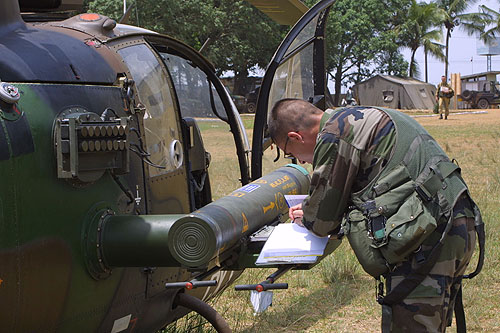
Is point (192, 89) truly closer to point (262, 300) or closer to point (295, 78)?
point (295, 78)

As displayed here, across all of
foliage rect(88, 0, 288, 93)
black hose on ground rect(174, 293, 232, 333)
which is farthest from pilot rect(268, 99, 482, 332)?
foliage rect(88, 0, 288, 93)

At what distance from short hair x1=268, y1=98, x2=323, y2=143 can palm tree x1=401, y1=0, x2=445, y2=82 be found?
5573cm

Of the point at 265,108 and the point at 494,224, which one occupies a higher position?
the point at 265,108

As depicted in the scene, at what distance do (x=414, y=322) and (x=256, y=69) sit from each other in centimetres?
4678

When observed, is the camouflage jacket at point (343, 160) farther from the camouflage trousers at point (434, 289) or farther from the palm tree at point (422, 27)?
the palm tree at point (422, 27)

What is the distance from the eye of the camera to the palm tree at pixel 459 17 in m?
59.8

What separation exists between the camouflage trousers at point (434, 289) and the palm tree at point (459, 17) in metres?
57.7

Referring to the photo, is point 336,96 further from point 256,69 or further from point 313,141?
point 313,141

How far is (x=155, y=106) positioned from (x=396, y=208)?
1872 mm

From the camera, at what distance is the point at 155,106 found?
4.59 metres

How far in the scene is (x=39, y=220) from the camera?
130 inches

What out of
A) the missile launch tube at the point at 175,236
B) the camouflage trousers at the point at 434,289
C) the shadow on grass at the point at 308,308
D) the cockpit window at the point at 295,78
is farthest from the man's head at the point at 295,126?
the shadow on grass at the point at 308,308

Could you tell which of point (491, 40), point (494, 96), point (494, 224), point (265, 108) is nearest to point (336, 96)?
point (494, 96)

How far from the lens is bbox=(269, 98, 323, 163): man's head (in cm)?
366
